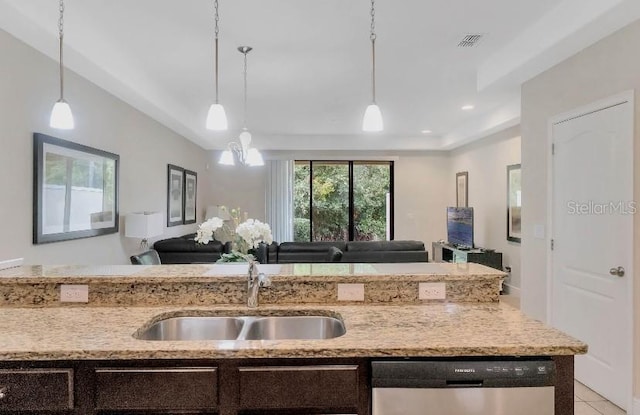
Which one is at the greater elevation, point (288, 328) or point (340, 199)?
point (340, 199)

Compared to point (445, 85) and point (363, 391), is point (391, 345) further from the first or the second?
point (445, 85)

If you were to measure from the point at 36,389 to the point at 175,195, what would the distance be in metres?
4.85

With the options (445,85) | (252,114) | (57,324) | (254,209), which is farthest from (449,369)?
(254,209)

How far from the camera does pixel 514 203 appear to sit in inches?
217

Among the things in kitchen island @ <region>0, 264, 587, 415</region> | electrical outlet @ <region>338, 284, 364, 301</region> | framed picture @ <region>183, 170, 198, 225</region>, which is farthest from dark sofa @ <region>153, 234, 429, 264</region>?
kitchen island @ <region>0, 264, 587, 415</region>

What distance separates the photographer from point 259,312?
178 centimetres

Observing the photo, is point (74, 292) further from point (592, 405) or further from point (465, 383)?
point (592, 405)

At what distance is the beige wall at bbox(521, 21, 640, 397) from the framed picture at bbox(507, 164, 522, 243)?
193cm

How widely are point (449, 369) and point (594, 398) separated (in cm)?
Answer: 217

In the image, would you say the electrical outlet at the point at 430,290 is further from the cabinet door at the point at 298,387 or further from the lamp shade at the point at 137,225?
the lamp shade at the point at 137,225

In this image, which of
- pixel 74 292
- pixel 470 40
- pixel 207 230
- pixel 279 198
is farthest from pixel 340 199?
pixel 74 292

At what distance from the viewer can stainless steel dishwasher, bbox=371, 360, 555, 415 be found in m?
1.28

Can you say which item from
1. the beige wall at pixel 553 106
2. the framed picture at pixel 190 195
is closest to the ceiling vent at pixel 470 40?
the beige wall at pixel 553 106

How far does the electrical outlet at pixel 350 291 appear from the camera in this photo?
187 centimetres
